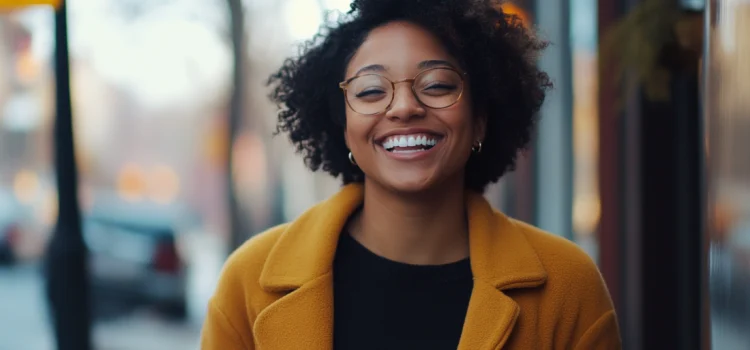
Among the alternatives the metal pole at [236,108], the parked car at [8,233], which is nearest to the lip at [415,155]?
the metal pole at [236,108]

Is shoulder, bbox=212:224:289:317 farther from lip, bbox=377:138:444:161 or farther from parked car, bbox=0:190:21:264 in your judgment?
parked car, bbox=0:190:21:264

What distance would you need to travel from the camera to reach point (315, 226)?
2877 mm

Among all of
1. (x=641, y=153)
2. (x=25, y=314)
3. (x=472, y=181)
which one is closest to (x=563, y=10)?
(x=641, y=153)

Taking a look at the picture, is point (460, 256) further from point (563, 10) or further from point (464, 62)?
point (563, 10)

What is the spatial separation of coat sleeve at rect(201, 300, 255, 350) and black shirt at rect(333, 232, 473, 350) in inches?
12.0

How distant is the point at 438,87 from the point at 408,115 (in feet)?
0.42

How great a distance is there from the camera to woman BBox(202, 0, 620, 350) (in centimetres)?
260

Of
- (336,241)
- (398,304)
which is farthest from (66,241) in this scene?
(398,304)

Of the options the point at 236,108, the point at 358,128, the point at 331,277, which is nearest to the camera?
the point at 358,128

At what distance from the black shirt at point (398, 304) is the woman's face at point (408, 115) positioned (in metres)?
0.28

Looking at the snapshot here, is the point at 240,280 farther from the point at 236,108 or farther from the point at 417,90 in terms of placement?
the point at 236,108

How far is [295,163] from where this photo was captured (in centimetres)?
2055

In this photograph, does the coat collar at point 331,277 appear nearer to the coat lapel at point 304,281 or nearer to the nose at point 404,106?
the coat lapel at point 304,281

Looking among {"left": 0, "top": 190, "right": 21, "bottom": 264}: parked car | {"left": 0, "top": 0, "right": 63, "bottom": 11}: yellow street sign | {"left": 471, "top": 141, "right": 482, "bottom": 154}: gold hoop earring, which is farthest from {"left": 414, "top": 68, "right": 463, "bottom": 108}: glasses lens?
{"left": 0, "top": 190, "right": 21, "bottom": 264}: parked car
